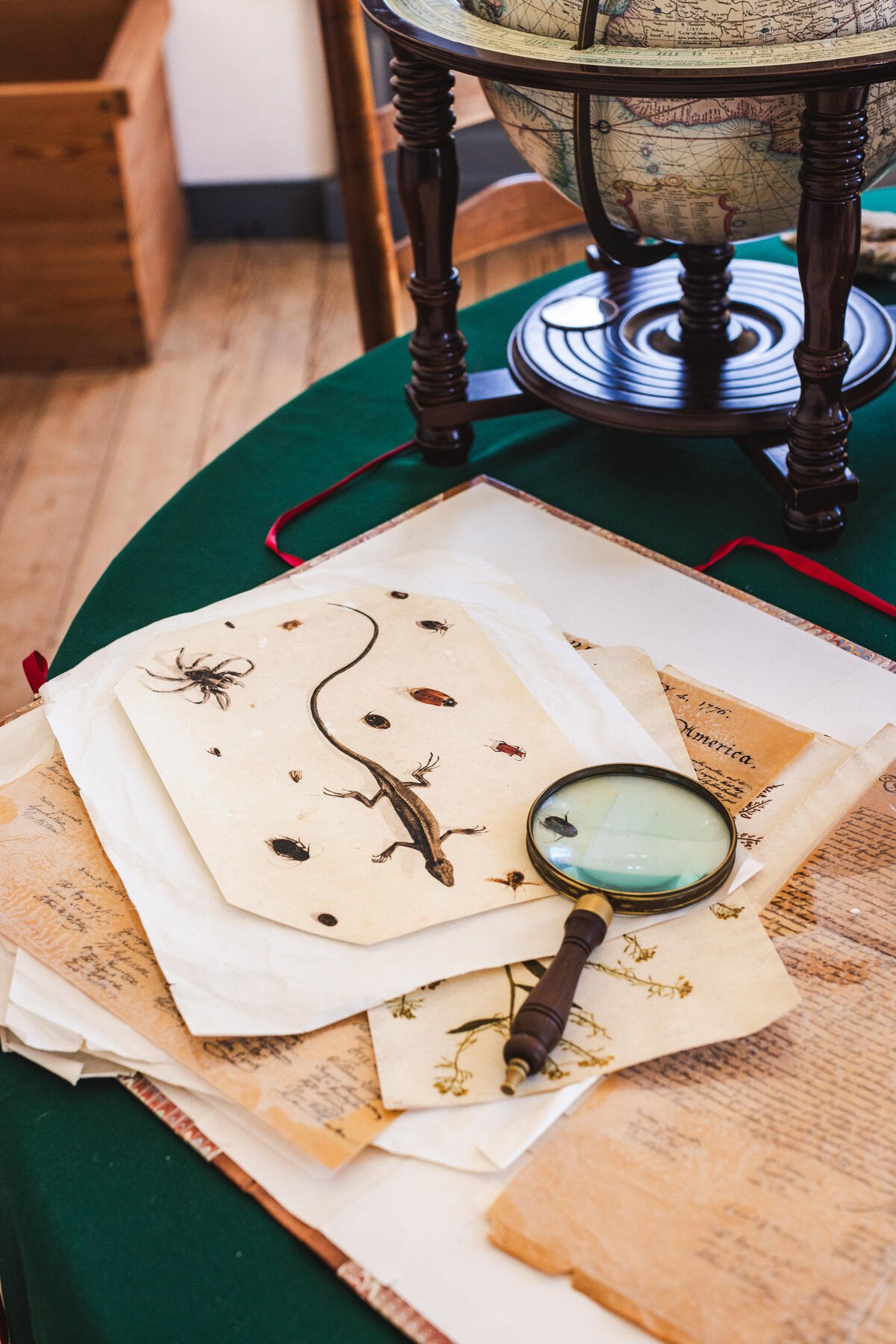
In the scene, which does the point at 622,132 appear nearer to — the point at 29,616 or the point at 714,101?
the point at 714,101

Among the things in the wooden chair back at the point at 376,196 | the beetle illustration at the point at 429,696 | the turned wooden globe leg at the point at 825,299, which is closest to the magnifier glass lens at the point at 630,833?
the beetle illustration at the point at 429,696

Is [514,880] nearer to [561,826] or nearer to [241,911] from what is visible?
[561,826]

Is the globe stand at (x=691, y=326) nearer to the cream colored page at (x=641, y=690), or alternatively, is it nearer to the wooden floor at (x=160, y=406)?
the cream colored page at (x=641, y=690)

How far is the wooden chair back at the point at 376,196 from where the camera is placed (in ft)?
4.69

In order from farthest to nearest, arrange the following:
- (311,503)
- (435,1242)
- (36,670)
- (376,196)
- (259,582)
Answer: (376,196)
(311,503)
(259,582)
(36,670)
(435,1242)

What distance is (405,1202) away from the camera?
60 cm

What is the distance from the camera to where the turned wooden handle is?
0.63m

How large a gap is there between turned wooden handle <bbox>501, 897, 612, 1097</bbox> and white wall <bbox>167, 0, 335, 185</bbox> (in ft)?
10.9

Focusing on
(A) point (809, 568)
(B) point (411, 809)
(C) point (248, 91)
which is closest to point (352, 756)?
(B) point (411, 809)

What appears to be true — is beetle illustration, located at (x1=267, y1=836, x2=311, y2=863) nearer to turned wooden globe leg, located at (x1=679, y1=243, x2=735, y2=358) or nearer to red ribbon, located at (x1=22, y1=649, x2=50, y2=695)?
red ribbon, located at (x1=22, y1=649, x2=50, y2=695)

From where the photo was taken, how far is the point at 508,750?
0.83 meters

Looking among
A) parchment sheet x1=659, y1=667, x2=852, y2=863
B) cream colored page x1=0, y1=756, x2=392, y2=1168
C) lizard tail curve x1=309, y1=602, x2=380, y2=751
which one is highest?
lizard tail curve x1=309, y1=602, x2=380, y2=751

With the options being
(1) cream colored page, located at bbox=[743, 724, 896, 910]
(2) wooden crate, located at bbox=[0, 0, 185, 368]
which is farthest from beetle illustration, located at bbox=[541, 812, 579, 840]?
(2) wooden crate, located at bbox=[0, 0, 185, 368]

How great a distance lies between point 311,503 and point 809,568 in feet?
1.42
